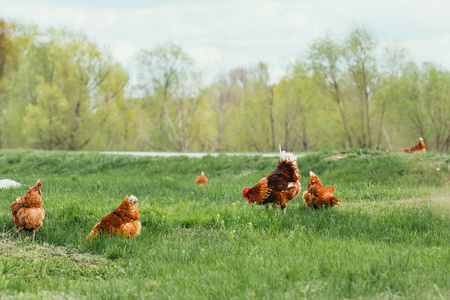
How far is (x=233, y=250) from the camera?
201 inches

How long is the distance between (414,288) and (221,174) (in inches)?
450

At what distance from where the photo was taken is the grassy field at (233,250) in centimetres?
385

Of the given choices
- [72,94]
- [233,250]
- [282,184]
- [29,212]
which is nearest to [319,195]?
[282,184]

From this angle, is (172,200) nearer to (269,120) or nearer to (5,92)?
(269,120)

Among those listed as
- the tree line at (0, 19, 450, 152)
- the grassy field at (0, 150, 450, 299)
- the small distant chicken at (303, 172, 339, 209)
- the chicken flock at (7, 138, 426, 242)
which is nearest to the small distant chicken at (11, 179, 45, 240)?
the chicken flock at (7, 138, 426, 242)

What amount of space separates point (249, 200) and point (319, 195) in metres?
1.28

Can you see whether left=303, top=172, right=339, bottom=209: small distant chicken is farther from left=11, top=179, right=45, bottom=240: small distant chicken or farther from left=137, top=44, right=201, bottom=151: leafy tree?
left=137, top=44, right=201, bottom=151: leafy tree

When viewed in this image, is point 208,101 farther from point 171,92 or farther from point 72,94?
point 72,94

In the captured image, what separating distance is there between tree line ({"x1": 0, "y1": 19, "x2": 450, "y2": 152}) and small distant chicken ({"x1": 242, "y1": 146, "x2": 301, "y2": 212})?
15.9 metres

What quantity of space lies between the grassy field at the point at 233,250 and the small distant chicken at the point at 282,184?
22 centimetres

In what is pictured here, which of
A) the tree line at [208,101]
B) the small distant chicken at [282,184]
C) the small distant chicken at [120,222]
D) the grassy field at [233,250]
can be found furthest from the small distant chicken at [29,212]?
the tree line at [208,101]

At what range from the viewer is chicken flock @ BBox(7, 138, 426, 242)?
5598 millimetres

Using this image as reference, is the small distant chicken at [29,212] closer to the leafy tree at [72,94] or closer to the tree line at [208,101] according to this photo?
the tree line at [208,101]

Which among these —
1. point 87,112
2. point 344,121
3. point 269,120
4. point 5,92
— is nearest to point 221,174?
point 344,121
